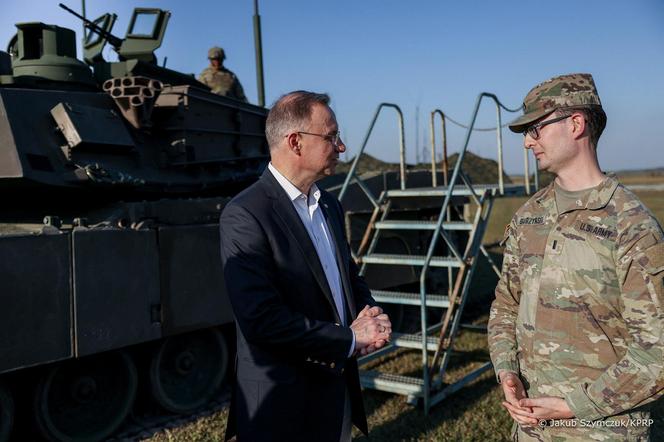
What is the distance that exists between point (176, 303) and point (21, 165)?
1674 millimetres

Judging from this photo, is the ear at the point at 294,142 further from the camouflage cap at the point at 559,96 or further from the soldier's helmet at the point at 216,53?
the soldier's helmet at the point at 216,53

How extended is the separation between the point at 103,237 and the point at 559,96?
388 centimetres

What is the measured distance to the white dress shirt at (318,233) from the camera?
103 inches

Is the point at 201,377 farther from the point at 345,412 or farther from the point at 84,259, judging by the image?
the point at 345,412

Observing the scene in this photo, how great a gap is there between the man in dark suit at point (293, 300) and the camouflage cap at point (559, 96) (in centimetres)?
77

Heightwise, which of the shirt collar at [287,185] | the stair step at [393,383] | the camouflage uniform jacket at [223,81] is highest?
the camouflage uniform jacket at [223,81]

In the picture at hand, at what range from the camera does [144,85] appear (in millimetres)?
6035

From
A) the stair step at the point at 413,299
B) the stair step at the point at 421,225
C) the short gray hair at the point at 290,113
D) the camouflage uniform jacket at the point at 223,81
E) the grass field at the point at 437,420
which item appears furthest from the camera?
the camouflage uniform jacket at the point at 223,81

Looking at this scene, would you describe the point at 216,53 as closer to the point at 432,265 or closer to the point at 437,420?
the point at 432,265

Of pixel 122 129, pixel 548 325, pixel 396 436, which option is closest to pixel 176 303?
pixel 122 129

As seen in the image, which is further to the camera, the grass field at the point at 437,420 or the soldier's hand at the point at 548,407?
the grass field at the point at 437,420

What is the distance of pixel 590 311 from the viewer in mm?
2184

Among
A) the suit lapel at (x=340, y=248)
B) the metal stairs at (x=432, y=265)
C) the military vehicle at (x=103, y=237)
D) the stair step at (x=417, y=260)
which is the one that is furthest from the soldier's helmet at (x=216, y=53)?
the suit lapel at (x=340, y=248)

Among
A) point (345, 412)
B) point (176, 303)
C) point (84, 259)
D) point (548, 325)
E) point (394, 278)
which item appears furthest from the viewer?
point (394, 278)
